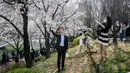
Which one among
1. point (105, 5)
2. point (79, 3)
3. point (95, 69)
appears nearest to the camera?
point (95, 69)

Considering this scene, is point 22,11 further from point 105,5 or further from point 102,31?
point 102,31

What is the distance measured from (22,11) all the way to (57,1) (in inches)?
311

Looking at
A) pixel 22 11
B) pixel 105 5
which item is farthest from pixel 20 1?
pixel 105 5

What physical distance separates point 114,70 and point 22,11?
677 centimetres

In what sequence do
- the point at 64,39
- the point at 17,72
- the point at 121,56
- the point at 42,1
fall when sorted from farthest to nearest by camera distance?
the point at 42,1 → the point at 121,56 → the point at 64,39 → the point at 17,72

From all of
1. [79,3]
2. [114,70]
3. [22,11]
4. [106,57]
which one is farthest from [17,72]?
[79,3]

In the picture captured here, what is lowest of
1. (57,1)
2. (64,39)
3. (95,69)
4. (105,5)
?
(95,69)

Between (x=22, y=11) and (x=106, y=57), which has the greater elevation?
(x=22, y=11)

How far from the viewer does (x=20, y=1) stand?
12016 mm

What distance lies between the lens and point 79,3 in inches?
934

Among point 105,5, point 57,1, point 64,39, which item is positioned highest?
point 57,1

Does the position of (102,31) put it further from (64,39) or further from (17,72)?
(17,72)

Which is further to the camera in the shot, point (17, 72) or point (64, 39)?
point (64, 39)

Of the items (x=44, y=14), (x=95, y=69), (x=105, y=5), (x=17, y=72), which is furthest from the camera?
(x=44, y=14)
